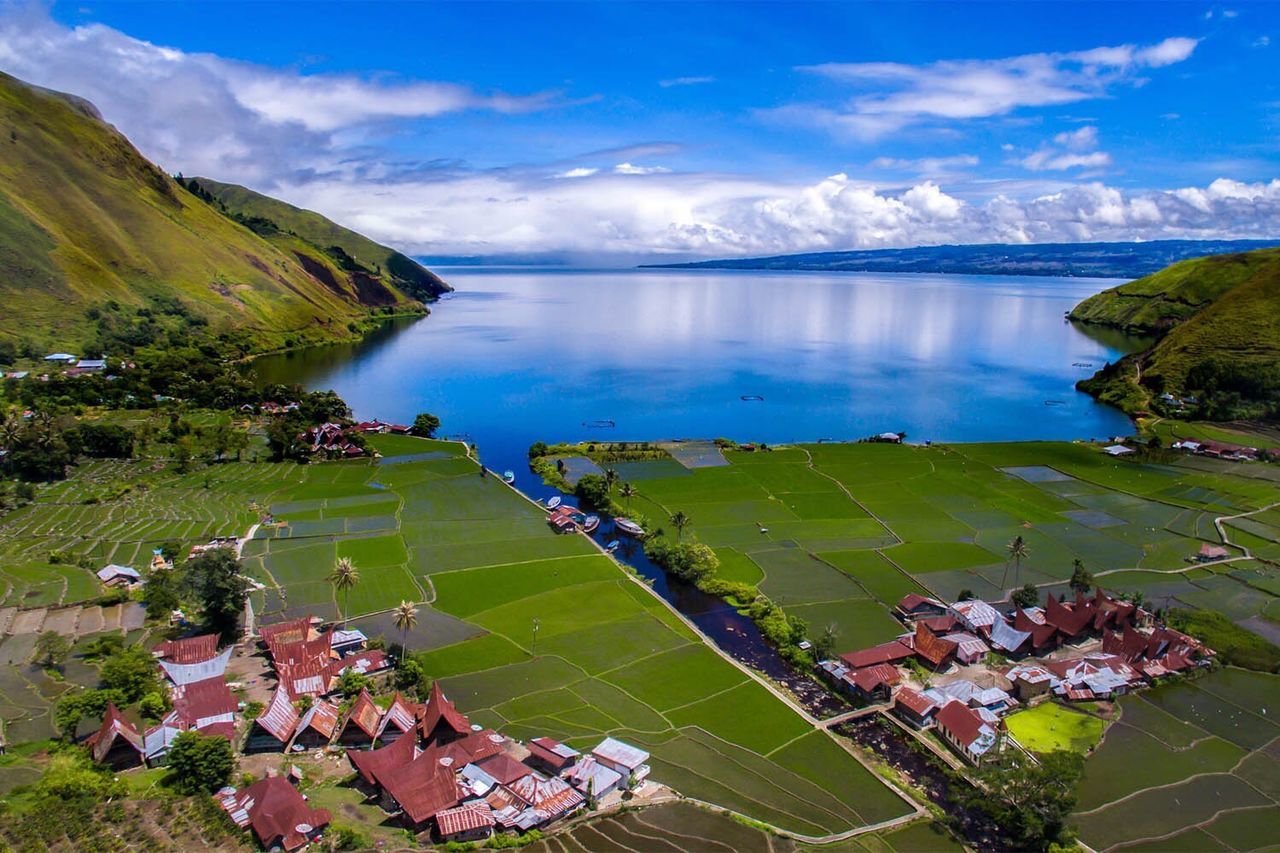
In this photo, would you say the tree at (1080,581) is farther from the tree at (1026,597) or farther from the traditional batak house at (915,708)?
the traditional batak house at (915,708)

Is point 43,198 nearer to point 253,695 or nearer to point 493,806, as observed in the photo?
point 253,695

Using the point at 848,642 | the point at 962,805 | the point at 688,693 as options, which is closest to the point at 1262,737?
the point at 962,805

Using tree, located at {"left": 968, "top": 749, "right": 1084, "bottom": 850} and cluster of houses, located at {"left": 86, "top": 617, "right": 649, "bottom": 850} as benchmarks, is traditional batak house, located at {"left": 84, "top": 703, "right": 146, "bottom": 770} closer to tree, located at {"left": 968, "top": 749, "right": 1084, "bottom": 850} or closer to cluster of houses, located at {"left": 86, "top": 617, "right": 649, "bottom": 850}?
cluster of houses, located at {"left": 86, "top": 617, "right": 649, "bottom": 850}

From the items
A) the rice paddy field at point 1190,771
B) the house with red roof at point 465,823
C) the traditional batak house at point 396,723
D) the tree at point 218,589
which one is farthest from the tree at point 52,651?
the rice paddy field at point 1190,771

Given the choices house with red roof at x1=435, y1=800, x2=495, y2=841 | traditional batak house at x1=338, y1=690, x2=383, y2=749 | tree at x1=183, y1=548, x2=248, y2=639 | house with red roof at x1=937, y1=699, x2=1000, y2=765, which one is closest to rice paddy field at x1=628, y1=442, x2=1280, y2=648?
house with red roof at x1=937, y1=699, x2=1000, y2=765

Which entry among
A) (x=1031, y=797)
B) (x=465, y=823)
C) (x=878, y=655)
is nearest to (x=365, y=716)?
(x=465, y=823)
